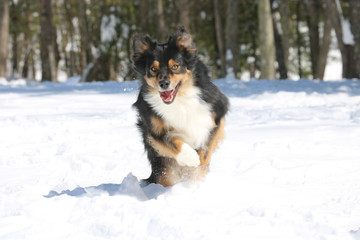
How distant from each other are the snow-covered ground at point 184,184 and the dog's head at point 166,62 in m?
0.96

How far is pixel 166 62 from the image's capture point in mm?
4289

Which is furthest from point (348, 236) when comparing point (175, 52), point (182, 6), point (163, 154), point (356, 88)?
point (182, 6)

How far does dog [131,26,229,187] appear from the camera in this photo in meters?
4.30

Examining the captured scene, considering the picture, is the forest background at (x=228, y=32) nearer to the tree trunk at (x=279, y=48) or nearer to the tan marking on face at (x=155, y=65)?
the tree trunk at (x=279, y=48)

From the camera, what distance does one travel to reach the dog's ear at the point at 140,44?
4430 millimetres

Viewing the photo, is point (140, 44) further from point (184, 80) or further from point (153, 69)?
point (184, 80)

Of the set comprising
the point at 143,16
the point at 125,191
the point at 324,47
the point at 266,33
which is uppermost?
the point at 125,191

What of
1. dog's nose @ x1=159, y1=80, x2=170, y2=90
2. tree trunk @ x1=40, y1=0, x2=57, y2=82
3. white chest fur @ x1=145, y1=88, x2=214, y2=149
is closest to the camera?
dog's nose @ x1=159, y1=80, x2=170, y2=90

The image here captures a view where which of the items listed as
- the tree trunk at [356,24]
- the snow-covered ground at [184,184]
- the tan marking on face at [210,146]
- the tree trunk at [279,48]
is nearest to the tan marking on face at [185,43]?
the tan marking on face at [210,146]

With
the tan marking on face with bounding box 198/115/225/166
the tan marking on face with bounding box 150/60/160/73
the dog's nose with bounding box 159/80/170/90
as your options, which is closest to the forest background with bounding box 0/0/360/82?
the tan marking on face with bounding box 198/115/225/166

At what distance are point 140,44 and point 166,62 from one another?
0.37 metres

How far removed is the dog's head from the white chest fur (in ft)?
0.33

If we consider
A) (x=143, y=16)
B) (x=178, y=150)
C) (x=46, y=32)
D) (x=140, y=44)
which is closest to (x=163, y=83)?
(x=140, y=44)

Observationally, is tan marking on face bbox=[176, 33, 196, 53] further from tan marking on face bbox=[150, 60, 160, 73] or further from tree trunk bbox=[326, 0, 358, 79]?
tree trunk bbox=[326, 0, 358, 79]
